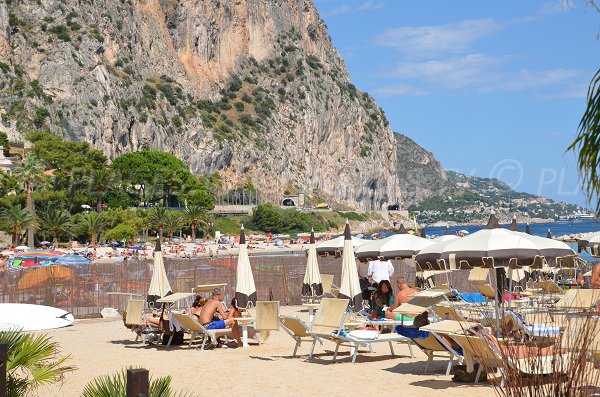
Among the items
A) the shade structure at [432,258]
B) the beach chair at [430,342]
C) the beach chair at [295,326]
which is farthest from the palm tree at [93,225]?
the beach chair at [430,342]

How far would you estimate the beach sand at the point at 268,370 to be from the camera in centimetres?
990

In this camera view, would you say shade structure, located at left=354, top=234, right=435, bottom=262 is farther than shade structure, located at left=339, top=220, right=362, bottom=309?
Yes

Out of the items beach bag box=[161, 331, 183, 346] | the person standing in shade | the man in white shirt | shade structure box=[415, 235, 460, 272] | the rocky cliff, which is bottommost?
beach bag box=[161, 331, 183, 346]

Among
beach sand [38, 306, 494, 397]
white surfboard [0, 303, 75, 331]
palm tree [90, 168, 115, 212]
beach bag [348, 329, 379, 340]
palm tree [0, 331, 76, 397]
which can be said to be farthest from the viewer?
palm tree [90, 168, 115, 212]

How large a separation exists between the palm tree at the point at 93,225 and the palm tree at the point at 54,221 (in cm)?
179

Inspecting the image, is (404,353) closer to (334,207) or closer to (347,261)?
(347,261)

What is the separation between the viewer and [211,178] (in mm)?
115812

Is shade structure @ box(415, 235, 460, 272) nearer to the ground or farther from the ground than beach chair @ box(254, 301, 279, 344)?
farther from the ground

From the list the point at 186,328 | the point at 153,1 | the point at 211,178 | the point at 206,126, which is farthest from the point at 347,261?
the point at 153,1

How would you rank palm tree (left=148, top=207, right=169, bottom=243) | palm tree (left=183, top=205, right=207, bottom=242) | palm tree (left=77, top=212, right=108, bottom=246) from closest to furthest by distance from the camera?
palm tree (left=77, top=212, right=108, bottom=246)
palm tree (left=148, top=207, right=169, bottom=243)
palm tree (left=183, top=205, right=207, bottom=242)

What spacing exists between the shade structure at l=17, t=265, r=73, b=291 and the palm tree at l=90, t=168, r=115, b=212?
187 feet

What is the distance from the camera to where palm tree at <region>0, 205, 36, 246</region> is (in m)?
61.1

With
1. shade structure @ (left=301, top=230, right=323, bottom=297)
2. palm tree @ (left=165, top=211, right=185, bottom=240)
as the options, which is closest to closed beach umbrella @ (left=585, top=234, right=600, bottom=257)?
shade structure @ (left=301, top=230, right=323, bottom=297)

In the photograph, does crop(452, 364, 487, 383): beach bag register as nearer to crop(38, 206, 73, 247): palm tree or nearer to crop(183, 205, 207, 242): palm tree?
crop(38, 206, 73, 247): palm tree
